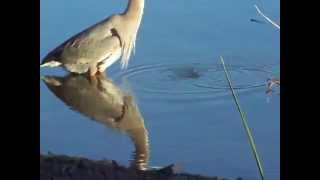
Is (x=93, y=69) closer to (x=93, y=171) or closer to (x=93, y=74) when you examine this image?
(x=93, y=74)

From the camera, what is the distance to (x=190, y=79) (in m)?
4.31

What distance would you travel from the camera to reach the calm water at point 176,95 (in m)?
3.42

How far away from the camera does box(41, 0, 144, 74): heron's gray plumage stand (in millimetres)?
4665

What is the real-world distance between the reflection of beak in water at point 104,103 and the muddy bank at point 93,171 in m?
0.36

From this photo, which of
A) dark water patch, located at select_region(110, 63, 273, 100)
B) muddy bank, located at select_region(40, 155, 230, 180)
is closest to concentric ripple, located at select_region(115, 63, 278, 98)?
dark water patch, located at select_region(110, 63, 273, 100)

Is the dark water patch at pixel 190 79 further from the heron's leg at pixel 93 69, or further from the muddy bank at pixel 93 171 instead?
the muddy bank at pixel 93 171

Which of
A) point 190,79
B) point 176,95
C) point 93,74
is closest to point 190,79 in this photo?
point 190,79

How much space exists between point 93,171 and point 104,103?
59.4 inches

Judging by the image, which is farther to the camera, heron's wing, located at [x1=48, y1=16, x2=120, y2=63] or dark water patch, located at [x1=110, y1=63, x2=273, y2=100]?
heron's wing, located at [x1=48, y1=16, x2=120, y2=63]

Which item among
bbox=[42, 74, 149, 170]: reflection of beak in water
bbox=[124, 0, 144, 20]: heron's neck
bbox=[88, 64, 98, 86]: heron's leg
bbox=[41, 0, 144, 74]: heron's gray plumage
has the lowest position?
bbox=[42, 74, 149, 170]: reflection of beak in water

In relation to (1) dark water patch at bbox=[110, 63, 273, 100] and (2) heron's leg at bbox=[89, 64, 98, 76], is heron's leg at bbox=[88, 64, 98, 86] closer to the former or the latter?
(2) heron's leg at bbox=[89, 64, 98, 76]

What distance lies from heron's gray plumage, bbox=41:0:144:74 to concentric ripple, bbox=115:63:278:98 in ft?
0.85
